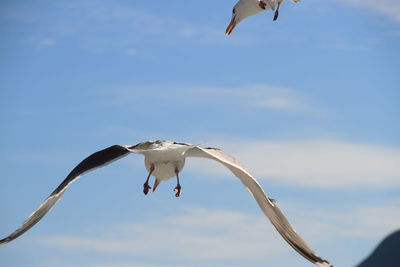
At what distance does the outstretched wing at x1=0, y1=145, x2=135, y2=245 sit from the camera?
41.9ft

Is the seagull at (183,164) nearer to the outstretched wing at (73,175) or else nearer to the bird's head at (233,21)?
the outstretched wing at (73,175)

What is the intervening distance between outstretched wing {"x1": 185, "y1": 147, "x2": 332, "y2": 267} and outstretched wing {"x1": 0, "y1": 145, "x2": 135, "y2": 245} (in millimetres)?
2084

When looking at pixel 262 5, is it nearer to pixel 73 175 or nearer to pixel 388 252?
pixel 73 175

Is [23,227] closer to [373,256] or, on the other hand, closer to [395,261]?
[395,261]

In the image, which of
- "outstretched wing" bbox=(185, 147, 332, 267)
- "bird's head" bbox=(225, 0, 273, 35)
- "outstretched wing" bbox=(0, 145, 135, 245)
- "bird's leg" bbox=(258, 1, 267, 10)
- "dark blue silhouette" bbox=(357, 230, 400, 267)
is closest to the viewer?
"outstretched wing" bbox=(0, 145, 135, 245)

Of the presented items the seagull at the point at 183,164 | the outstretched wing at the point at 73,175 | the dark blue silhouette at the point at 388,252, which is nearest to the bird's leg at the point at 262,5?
the seagull at the point at 183,164

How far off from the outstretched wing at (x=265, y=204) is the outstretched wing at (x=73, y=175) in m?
2.08

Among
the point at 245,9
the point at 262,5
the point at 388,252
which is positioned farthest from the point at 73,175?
the point at 388,252

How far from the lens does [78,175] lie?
12.7 meters

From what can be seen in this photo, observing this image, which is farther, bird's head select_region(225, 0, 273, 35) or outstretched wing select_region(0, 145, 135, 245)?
bird's head select_region(225, 0, 273, 35)

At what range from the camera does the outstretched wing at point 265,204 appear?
14766 millimetres

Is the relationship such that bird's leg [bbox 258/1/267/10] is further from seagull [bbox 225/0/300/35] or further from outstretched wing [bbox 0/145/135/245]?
outstretched wing [bbox 0/145/135/245]

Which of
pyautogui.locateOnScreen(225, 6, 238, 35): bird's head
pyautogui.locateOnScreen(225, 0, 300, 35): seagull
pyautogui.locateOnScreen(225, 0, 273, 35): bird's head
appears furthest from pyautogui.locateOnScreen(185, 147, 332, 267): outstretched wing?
pyautogui.locateOnScreen(225, 6, 238, 35): bird's head

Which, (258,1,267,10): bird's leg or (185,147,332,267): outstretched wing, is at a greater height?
(258,1,267,10): bird's leg
